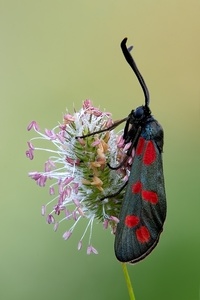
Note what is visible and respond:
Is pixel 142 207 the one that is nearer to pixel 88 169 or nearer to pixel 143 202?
pixel 143 202

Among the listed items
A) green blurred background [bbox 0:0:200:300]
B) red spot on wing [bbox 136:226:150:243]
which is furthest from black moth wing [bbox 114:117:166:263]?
green blurred background [bbox 0:0:200:300]

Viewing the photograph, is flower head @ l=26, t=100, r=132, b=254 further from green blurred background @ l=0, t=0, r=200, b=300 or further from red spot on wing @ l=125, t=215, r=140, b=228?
green blurred background @ l=0, t=0, r=200, b=300

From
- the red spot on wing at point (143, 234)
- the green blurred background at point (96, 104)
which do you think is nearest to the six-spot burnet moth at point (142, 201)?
the red spot on wing at point (143, 234)

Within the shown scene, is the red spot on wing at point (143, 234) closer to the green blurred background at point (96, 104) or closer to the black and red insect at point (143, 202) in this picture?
the black and red insect at point (143, 202)

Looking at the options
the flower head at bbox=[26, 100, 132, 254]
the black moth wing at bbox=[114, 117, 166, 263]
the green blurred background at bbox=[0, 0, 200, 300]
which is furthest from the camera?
the green blurred background at bbox=[0, 0, 200, 300]

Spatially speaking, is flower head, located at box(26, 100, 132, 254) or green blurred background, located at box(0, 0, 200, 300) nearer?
flower head, located at box(26, 100, 132, 254)

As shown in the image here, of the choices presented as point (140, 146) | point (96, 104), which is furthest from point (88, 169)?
point (96, 104)
